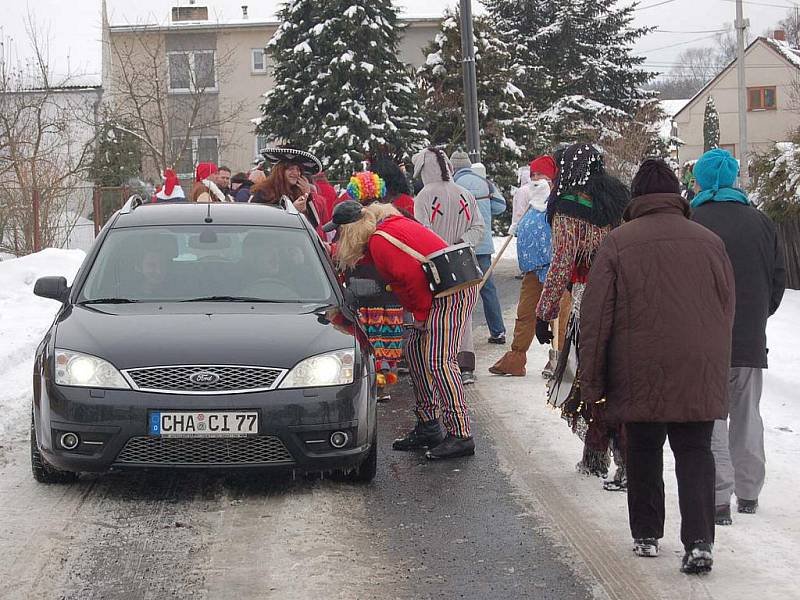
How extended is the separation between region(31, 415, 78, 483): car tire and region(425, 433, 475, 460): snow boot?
7.19 feet

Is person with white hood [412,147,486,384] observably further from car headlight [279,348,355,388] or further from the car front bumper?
the car front bumper

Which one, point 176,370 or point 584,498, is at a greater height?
point 176,370

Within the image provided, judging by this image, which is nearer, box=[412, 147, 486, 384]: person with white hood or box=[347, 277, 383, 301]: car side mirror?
box=[347, 277, 383, 301]: car side mirror

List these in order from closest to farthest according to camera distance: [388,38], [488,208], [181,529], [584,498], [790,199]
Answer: [181,529]
[584,498]
[488,208]
[790,199]
[388,38]

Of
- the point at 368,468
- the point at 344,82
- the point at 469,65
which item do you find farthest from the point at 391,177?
the point at 344,82

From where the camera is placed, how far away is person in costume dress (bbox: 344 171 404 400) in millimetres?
8523

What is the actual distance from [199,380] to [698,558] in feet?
8.67

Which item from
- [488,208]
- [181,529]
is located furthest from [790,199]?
[181,529]

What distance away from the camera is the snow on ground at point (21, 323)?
9320mm

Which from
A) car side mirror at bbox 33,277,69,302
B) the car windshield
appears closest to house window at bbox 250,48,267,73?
the car windshield

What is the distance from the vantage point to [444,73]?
35.1m

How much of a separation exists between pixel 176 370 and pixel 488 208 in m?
7.34

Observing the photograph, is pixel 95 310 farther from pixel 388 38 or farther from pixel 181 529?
pixel 388 38

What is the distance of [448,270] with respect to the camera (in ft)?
23.8
